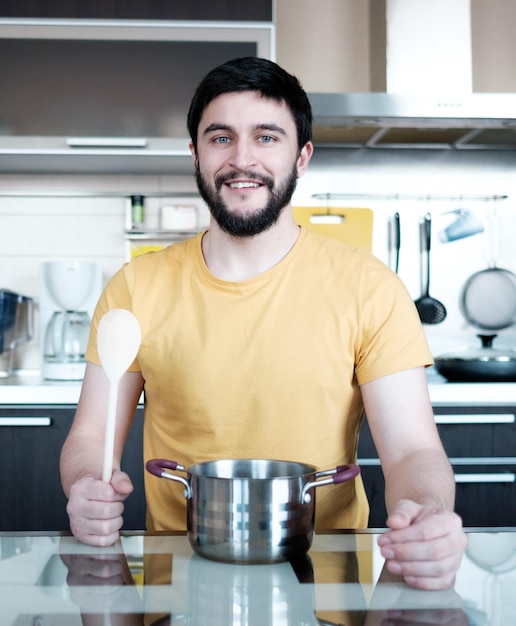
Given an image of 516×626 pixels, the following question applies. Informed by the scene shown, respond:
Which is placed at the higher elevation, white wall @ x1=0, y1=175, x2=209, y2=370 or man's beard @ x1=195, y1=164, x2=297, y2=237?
white wall @ x1=0, y1=175, x2=209, y2=370

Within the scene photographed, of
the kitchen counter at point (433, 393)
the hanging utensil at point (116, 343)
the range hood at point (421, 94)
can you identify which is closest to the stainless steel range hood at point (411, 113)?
the range hood at point (421, 94)

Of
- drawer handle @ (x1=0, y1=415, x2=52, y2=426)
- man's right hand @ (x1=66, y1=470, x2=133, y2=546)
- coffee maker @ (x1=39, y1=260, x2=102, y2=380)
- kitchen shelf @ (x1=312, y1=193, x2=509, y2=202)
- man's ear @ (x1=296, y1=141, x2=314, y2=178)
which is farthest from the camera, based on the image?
kitchen shelf @ (x1=312, y1=193, x2=509, y2=202)

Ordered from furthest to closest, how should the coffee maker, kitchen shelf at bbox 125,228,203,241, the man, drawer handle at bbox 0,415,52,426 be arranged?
kitchen shelf at bbox 125,228,203,241 < the coffee maker < drawer handle at bbox 0,415,52,426 < the man

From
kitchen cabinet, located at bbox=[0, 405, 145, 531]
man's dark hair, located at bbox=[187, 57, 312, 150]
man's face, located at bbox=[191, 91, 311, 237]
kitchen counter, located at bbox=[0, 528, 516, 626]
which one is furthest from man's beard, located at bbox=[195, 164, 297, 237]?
kitchen cabinet, located at bbox=[0, 405, 145, 531]

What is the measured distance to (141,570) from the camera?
77 cm

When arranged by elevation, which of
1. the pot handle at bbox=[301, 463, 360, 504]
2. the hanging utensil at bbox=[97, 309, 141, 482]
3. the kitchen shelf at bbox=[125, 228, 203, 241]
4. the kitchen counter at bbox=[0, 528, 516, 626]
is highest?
the kitchen shelf at bbox=[125, 228, 203, 241]

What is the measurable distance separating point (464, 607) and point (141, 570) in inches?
12.3

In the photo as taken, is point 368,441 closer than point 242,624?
No

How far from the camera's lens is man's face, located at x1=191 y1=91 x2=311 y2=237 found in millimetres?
1246

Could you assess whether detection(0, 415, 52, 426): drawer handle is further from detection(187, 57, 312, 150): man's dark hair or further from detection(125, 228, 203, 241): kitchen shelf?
detection(187, 57, 312, 150): man's dark hair

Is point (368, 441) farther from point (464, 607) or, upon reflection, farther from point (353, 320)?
point (464, 607)

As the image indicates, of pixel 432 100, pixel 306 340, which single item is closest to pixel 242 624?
pixel 306 340

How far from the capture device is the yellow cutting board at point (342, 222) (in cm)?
266

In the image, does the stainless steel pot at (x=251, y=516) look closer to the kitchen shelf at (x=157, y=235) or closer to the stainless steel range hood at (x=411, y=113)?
the stainless steel range hood at (x=411, y=113)
